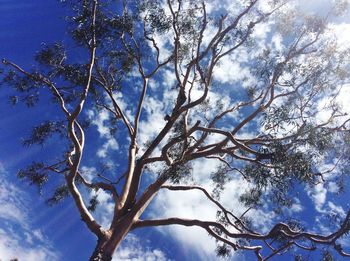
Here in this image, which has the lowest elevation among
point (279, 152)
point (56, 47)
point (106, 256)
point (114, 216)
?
point (106, 256)

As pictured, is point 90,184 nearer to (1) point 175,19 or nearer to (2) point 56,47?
(2) point 56,47

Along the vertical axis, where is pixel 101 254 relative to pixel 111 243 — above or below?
below

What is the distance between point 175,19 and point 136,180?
15.5ft

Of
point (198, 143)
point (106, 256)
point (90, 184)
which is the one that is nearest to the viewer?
point (106, 256)

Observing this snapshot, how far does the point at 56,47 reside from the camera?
10750mm

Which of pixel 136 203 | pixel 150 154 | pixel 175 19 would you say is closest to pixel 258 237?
pixel 136 203

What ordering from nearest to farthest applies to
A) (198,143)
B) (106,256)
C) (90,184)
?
(106,256)
(198,143)
(90,184)

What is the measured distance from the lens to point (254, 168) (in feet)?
34.7

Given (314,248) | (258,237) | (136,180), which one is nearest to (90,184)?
(136,180)

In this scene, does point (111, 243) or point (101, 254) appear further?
point (111, 243)

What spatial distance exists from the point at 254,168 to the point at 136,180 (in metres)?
3.34

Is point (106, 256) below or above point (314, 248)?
below

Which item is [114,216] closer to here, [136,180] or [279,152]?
[136,180]

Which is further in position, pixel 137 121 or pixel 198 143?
pixel 137 121
